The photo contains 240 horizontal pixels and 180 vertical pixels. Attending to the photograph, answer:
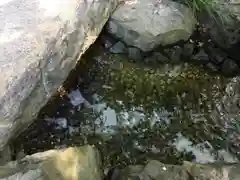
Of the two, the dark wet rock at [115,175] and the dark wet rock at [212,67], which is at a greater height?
the dark wet rock at [115,175]

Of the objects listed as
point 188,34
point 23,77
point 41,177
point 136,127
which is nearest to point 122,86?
point 136,127

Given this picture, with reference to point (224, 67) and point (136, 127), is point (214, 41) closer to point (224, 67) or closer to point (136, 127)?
point (224, 67)

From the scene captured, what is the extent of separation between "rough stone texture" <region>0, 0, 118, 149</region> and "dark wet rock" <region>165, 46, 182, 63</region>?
804 mm

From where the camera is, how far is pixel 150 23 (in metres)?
3.41

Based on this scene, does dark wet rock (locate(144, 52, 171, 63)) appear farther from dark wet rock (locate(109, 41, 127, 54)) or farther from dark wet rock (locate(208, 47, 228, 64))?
dark wet rock (locate(208, 47, 228, 64))

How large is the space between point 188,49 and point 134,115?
798mm

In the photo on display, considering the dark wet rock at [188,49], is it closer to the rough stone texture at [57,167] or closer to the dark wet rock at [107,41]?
the dark wet rock at [107,41]

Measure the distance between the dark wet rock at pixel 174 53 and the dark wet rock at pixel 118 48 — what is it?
381mm

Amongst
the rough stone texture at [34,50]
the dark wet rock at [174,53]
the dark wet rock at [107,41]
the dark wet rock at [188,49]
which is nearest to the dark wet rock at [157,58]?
the dark wet rock at [174,53]

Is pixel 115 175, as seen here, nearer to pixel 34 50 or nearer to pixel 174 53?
pixel 34 50

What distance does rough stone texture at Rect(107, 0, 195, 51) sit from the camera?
3410 mm

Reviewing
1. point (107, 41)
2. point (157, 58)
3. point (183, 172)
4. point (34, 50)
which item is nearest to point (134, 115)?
point (157, 58)

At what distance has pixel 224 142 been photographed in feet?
10.2

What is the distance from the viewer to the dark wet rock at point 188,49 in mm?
3551
